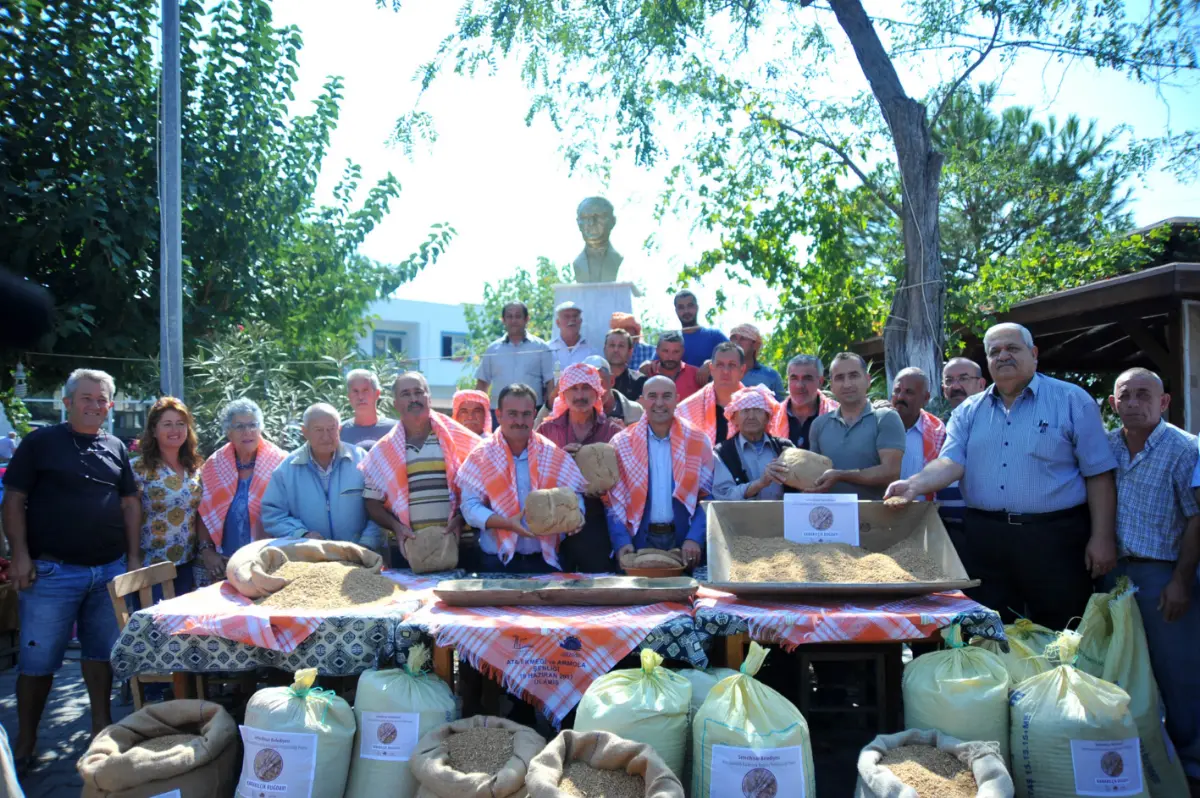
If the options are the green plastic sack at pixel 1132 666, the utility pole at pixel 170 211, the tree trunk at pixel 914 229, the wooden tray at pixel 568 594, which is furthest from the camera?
the tree trunk at pixel 914 229

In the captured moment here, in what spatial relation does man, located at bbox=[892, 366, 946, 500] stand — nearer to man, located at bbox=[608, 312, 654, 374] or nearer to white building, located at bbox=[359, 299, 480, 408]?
man, located at bbox=[608, 312, 654, 374]

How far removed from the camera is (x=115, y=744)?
114 inches

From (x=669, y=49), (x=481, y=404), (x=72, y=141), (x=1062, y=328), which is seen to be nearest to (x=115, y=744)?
(x=481, y=404)

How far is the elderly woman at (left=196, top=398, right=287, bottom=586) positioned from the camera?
4434 millimetres

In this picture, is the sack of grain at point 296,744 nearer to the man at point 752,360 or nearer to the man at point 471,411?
the man at point 471,411

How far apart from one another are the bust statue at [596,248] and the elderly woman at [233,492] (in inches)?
138

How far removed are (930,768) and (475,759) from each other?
1.39 metres

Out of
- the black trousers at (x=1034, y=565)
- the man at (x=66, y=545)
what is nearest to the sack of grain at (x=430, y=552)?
the man at (x=66, y=545)

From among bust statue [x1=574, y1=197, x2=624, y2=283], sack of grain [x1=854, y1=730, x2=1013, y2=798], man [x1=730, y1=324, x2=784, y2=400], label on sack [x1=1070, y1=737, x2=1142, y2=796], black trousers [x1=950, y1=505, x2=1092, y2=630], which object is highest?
bust statue [x1=574, y1=197, x2=624, y2=283]

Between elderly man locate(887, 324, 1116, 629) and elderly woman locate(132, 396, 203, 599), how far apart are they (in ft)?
11.0

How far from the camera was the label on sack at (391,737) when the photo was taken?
9.76 feet

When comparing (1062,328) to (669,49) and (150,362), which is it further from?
(150,362)

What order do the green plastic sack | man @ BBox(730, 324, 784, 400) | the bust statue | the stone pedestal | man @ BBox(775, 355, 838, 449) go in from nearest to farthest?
the green plastic sack → man @ BBox(775, 355, 838, 449) → man @ BBox(730, 324, 784, 400) → the stone pedestal → the bust statue

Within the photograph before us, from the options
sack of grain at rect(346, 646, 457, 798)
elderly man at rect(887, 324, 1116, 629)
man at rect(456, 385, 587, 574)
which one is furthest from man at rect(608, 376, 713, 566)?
sack of grain at rect(346, 646, 457, 798)
